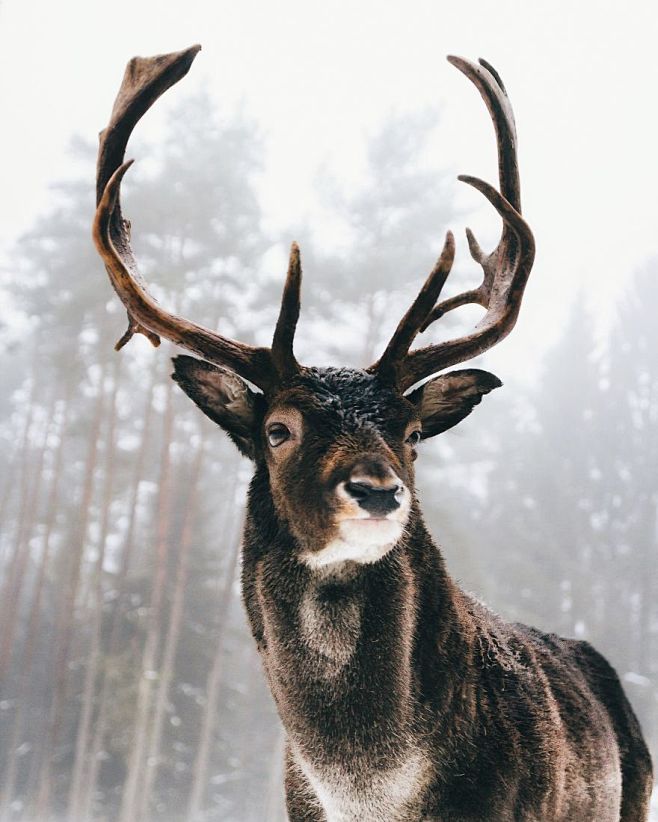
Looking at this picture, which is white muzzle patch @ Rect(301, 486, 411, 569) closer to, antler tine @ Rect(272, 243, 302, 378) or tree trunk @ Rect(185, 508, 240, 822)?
antler tine @ Rect(272, 243, 302, 378)

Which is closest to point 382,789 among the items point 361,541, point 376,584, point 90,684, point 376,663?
point 376,663

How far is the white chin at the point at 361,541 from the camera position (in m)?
2.68

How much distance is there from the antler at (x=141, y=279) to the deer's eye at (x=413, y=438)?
0.49 metres

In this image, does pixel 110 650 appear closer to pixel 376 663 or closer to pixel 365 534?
pixel 376 663

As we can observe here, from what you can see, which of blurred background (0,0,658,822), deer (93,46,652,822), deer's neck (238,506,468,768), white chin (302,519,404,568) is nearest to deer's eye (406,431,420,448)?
deer (93,46,652,822)

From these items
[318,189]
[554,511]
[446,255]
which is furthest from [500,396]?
[446,255]

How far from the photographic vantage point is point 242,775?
26.3 meters

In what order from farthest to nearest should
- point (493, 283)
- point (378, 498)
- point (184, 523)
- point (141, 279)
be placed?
1. point (184, 523)
2. point (493, 283)
3. point (141, 279)
4. point (378, 498)

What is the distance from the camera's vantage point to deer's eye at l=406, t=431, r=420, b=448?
3271 millimetres

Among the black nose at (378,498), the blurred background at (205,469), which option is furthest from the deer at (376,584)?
the blurred background at (205,469)

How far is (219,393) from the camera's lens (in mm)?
3408

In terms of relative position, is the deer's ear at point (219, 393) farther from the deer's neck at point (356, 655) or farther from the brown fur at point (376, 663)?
the deer's neck at point (356, 655)

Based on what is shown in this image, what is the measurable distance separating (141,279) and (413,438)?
126cm

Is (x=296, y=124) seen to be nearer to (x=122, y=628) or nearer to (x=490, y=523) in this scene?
(x=490, y=523)
